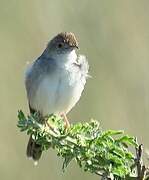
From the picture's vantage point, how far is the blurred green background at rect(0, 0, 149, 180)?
560 centimetres

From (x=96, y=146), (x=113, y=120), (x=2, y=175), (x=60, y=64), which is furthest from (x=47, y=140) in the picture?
(x=113, y=120)

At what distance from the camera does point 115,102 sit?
19.2 feet

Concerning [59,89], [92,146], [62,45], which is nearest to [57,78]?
[59,89]

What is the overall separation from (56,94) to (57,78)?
0.13 metres

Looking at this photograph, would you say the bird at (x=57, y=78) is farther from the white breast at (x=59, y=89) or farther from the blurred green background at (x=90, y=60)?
the blurred green background at (x=90, y=60)

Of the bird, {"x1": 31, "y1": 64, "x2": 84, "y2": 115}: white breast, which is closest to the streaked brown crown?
the bird

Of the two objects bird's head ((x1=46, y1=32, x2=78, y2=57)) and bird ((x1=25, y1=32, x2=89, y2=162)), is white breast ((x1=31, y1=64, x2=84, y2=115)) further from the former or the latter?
bird's head ((x1=46, y1=32, x2=78, y2=57))

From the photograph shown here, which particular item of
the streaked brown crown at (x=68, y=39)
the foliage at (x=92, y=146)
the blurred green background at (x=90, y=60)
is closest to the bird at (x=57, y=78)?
the streaked brown crown at (x=68, y=39)

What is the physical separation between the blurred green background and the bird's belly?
4.79ft

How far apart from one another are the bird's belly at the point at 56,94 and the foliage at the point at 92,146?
2.12 m

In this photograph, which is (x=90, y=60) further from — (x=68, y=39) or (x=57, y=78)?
(x=57, y=78)

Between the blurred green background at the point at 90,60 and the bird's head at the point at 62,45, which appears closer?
the bird's head at the point at 62,45

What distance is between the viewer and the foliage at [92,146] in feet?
5.00

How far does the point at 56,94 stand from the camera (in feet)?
12.9
